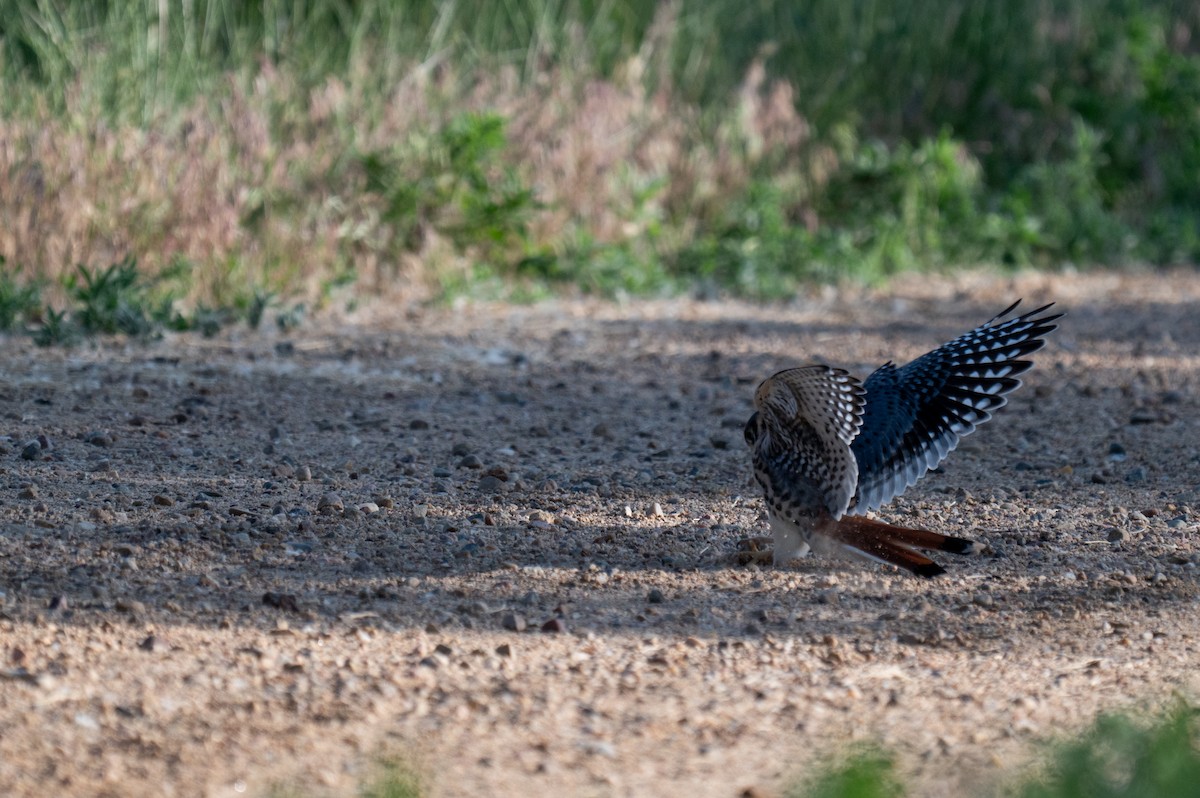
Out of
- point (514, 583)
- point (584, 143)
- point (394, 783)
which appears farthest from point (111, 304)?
point (394, 783)

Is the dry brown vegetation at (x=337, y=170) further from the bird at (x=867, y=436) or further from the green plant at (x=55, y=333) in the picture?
the bird at (x=867, y=436)

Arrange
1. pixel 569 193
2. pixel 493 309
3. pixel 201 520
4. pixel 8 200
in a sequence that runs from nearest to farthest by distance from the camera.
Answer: pixel 201 520
pixel 8 200
pixel 493 309
pixel 569 193

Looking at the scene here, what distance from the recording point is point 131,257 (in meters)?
6.16

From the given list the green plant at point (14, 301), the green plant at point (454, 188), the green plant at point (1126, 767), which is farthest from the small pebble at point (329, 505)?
the green plant at point (454, 188)

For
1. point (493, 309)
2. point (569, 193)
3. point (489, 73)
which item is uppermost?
point (489, 73)

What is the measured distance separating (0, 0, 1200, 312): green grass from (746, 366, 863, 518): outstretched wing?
125 inches

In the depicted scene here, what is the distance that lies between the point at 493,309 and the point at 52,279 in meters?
2.05

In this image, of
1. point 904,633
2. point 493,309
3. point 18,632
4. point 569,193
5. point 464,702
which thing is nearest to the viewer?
point 464,702

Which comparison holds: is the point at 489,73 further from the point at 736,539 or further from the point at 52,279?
the point at 736,539

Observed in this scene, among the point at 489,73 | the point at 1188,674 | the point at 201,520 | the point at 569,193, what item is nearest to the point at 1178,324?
the point at 569,193

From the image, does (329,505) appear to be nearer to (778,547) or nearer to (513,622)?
(513,622)

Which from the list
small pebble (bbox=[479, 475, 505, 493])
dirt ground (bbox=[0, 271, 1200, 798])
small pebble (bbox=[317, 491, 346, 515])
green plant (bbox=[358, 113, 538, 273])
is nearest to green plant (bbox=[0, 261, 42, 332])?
dirt ground (bbox=[0, 271, 1200, 798])

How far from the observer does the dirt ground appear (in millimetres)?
2721

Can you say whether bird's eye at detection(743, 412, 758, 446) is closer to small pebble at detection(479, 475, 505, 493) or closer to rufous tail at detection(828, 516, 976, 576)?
rufous tail at detection(828, 516, 976, 576)
